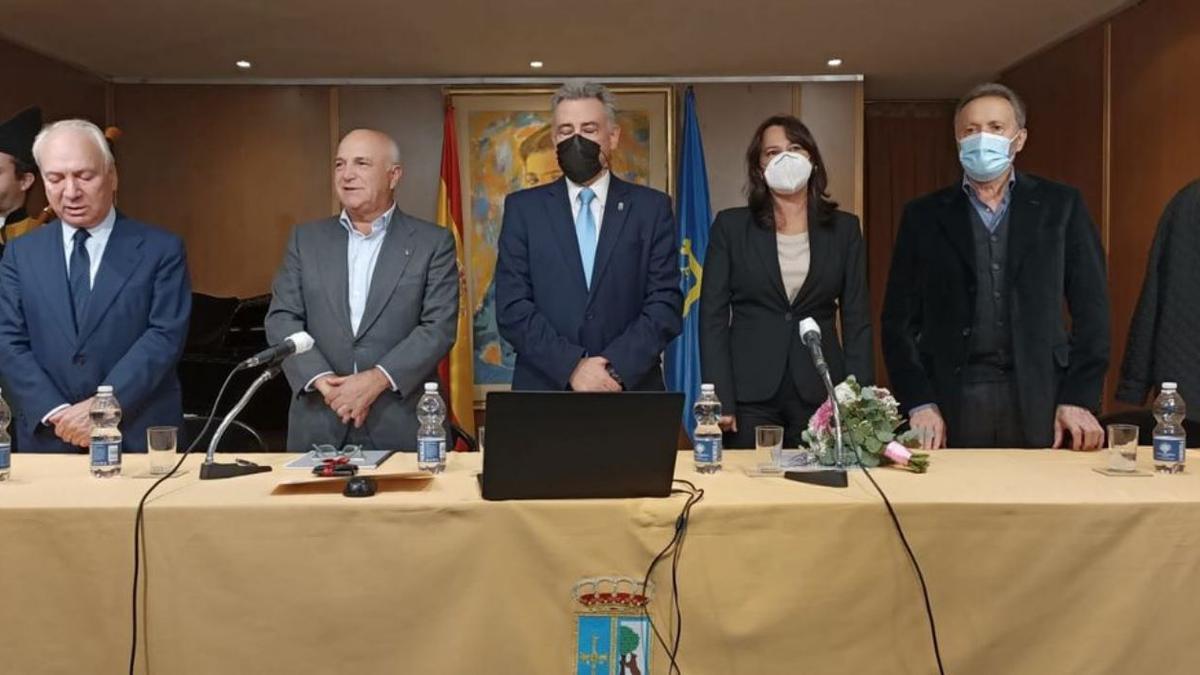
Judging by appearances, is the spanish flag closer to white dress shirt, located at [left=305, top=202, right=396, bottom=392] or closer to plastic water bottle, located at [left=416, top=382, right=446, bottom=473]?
white dress shirt, located at [left=305, top=202, right=396, bottom=392]

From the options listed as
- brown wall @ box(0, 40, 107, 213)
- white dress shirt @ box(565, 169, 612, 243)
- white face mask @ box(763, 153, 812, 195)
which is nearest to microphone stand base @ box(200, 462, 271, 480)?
white dress shirt @ box(565, 169, 612, 243)

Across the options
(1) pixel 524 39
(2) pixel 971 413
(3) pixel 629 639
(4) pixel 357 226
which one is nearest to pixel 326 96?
(1) pixel 524 39

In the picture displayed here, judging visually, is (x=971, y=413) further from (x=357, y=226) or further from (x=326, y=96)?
(x=326, y=96)

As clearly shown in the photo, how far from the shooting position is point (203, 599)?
191cm

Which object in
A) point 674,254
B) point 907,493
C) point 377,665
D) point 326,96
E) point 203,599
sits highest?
point 326,96

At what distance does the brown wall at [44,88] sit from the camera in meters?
6.04

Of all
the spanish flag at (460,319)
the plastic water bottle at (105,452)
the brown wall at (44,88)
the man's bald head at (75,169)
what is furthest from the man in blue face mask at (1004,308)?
the brown wall at (44,88)

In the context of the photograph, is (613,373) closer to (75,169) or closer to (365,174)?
(365,174)

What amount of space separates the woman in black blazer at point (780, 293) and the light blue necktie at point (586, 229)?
0.36 meters

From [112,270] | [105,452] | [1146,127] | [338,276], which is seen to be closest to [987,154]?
[338,276]

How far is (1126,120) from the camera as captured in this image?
18.9ft

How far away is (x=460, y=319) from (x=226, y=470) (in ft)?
15.9

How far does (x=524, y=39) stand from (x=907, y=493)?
481 cm

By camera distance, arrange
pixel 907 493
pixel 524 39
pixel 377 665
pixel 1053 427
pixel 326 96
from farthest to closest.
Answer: pixel 326 96
pixel 524 39
pixel 1053 427
pixel 907 493
pixel 377 665
